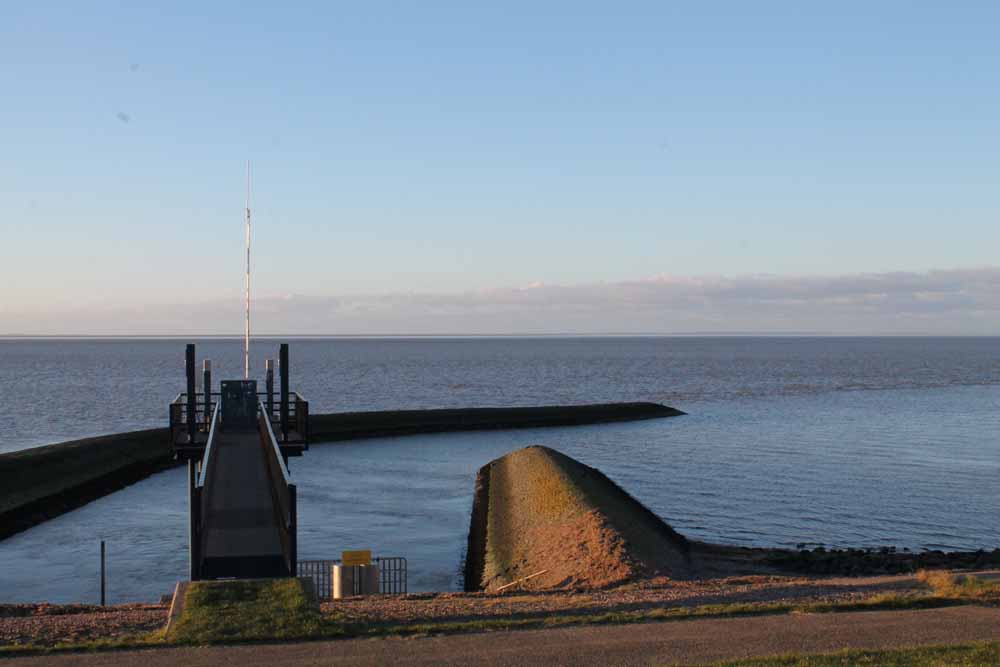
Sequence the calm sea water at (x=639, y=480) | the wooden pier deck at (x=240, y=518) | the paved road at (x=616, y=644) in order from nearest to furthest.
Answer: the paved road at (x=616, y=644)
the wooden pier deck at (x=240, y=518)
the calm sea water at (x=639, y=480)

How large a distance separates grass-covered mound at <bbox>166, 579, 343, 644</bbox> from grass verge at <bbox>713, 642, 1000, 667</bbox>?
6.25m

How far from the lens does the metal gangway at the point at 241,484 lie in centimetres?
1952

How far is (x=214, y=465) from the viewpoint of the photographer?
26.6 m

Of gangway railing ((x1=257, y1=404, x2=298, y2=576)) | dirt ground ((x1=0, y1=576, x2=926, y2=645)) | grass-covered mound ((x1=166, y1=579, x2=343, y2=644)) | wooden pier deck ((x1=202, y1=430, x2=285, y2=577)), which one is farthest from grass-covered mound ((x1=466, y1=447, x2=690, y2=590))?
grass-covered mound ((x1=166, y1=579, x2=343, y2=644))

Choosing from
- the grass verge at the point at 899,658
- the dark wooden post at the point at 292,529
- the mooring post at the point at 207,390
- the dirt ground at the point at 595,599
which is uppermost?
the mooring post at the point at 207,390

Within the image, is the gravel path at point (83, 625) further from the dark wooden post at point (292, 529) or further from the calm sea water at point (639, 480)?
the calm sea water at point (639, 480)

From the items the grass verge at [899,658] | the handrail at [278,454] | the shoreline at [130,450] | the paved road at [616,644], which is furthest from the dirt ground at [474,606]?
the shoreline at [130,450]

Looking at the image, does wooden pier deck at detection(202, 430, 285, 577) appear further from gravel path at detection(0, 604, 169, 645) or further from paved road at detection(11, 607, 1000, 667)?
paved road at detection(11, 607, 1000, 667)

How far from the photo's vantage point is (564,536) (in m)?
31.9

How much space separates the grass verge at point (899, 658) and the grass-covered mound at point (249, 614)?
6.25 metres

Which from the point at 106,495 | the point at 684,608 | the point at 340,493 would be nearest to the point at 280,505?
the point at 684,608

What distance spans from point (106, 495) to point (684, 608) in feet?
123

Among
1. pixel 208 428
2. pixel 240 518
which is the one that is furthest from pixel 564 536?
pixel 240 518

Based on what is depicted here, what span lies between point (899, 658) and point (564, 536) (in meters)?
18.9
